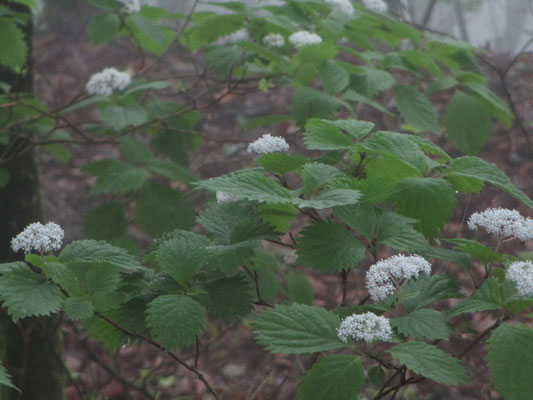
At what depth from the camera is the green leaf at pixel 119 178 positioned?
6.58ft

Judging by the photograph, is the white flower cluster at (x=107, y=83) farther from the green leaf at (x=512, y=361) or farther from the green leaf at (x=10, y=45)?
the green leaf at (x=512, y=361)

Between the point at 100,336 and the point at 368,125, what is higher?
the point at 368,125

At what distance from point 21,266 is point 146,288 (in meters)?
0.24

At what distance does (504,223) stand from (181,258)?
25.0 inches

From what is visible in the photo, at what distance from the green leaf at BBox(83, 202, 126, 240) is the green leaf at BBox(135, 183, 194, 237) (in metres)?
0.10

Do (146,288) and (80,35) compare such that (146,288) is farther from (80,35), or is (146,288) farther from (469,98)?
(80,35)

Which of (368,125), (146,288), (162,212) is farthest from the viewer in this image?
(162,212)

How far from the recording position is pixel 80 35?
7.53 metres

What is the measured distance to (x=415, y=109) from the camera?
2.11m

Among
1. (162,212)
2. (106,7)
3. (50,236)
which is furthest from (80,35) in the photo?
(50,236)

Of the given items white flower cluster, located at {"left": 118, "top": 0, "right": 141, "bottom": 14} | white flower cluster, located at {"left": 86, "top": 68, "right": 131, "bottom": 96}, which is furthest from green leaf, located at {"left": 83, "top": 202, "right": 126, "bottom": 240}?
white flower cluster, located at {"left": 118, "top": 0, "right": 141, "bottom": 14}

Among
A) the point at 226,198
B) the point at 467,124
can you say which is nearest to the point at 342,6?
the point at 467,124

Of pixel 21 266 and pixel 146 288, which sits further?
pixel 146 288

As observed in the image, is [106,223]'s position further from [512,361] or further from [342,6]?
[512,361]
